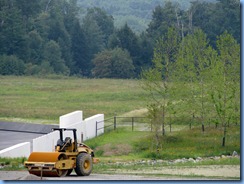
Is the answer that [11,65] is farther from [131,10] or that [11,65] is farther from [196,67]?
[131,10]

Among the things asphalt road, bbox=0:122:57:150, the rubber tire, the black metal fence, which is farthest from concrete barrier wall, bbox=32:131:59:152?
the rubber tire

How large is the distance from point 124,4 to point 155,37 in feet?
120

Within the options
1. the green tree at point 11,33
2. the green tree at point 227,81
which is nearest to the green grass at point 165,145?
the green tree at point 227,81

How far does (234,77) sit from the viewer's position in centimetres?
1650

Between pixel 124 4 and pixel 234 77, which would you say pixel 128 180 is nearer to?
pixel 234 77

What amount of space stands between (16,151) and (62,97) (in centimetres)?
1814

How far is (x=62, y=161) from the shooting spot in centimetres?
1612

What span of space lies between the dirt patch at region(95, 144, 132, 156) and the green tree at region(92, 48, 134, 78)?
11798mm

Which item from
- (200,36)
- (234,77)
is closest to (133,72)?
(200,36)

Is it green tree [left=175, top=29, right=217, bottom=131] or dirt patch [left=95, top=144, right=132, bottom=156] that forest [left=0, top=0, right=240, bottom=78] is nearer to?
green tree [left=175, top=29, right=217, bottom=131]

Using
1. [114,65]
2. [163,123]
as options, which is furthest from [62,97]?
[163,123]

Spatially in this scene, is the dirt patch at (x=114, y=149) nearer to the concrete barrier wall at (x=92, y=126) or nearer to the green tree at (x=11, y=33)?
the concrete barrier wall at (x=92, y=126)

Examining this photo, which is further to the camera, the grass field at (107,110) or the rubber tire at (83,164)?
the grass field at (107,110)

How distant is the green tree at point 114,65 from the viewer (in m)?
39.3
